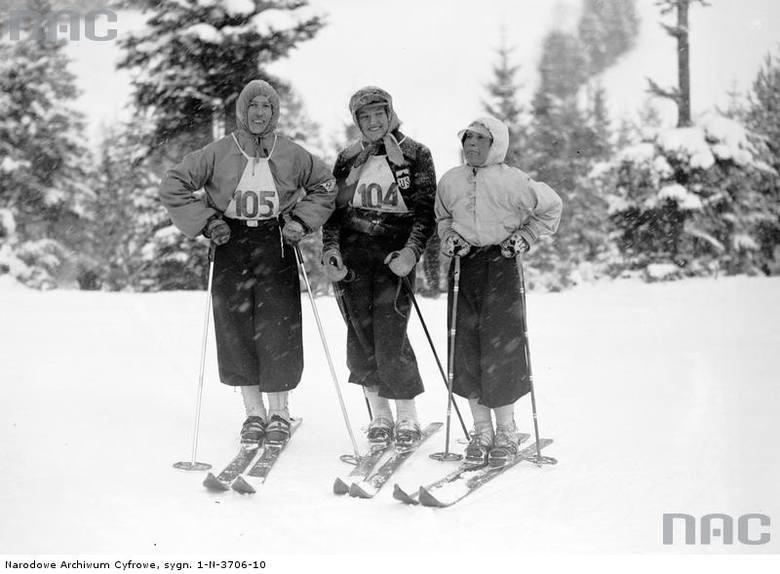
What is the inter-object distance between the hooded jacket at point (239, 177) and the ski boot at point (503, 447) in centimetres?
151

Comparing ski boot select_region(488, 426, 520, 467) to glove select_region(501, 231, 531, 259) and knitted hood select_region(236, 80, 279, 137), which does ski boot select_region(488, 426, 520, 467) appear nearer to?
glove select_region(501, 231, 531, 259)

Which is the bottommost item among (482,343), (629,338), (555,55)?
(629,338)

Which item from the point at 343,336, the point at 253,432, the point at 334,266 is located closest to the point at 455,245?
the point at 334,266

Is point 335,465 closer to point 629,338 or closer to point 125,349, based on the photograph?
point 125,349

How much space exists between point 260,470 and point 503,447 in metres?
1.27

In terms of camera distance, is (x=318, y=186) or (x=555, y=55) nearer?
(x=318, y=186)

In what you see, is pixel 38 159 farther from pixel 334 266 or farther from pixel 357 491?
pixel 357 491

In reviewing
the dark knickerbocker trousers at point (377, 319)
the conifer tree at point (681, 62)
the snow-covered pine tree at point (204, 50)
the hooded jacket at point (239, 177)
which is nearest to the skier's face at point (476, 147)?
the dark knickerbocker trousers at point (377, 319)

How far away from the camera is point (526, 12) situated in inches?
1391

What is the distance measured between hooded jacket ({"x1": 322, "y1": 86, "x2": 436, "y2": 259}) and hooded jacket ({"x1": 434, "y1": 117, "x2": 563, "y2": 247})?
0.86ft

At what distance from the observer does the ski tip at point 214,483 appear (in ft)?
11.9

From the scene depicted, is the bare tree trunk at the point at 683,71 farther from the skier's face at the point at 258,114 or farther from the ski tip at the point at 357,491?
the ski tip at the point at 357,491

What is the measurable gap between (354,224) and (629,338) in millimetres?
5301

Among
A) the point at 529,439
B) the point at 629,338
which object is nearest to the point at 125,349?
the point at 529,439
